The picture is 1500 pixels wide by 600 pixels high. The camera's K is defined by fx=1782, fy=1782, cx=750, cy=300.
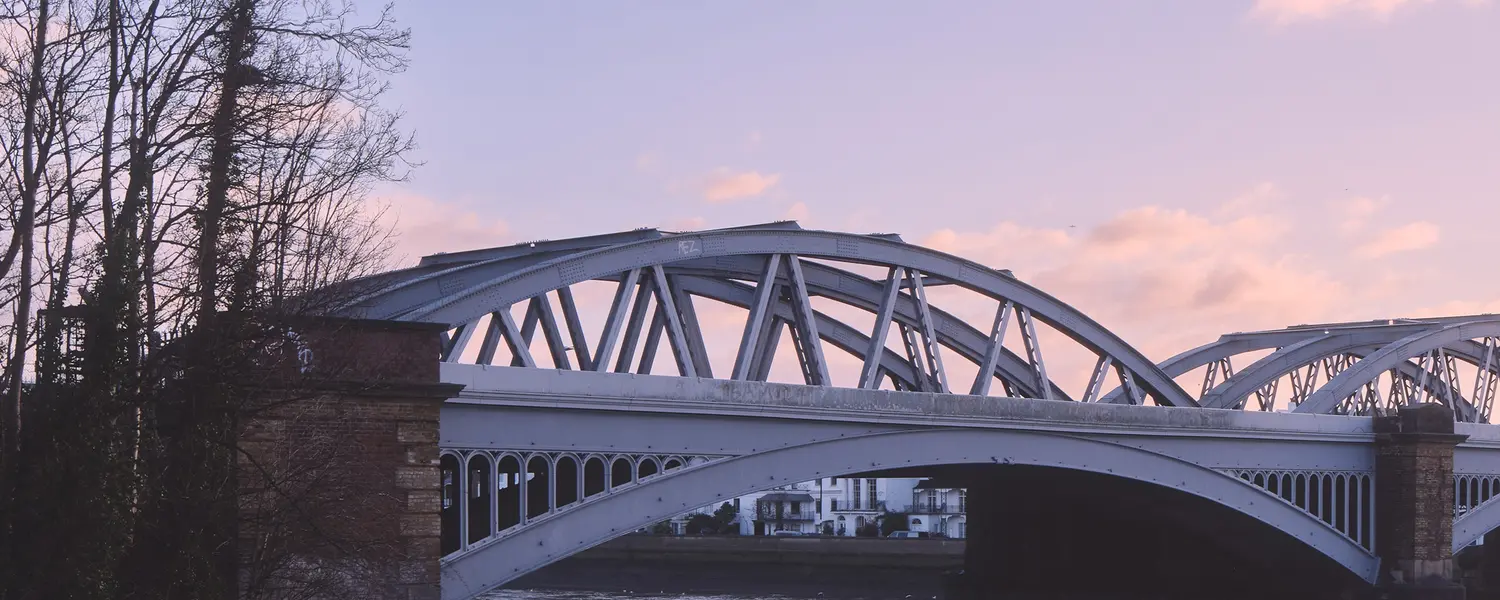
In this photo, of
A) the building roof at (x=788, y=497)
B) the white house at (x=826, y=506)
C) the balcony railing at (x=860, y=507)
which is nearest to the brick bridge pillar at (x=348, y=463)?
the white house at (x=826, y=506)

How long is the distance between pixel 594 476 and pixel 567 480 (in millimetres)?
443

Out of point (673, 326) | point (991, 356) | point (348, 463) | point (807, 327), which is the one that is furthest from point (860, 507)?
point (348, 463)

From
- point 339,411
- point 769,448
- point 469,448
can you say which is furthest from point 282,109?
point 769,448

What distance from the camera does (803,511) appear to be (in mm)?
109125

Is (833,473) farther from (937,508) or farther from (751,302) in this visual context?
(937,508)

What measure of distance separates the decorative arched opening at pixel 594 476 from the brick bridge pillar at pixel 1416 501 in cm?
2331

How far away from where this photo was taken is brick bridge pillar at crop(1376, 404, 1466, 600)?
41.1 metres

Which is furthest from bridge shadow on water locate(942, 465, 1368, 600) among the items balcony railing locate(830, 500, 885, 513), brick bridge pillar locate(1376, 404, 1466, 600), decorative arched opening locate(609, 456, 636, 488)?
balcony railing locate(830, 500, 885, 513)

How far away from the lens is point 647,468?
84.2ft

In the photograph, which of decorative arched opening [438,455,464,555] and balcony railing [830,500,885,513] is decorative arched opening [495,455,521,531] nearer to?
decorative arched opening [438,455,464,555]

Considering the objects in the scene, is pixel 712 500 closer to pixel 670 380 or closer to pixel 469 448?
pixel 670 380

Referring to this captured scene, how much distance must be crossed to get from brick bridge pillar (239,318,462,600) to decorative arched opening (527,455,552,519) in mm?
2537

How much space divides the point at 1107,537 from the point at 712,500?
22696 millimetres

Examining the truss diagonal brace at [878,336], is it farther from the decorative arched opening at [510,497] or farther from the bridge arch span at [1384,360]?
the bridge arch span at [1384,360]
